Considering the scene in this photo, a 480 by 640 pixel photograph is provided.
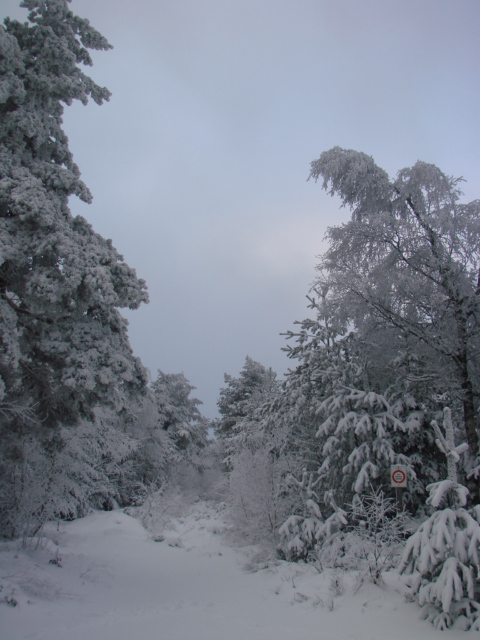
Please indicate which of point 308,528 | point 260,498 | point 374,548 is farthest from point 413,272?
point 260,498

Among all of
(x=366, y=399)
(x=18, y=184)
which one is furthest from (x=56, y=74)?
(x=366, y=399)

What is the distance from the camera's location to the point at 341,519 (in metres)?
9.64

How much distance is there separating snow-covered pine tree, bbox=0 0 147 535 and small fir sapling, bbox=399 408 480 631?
5485mm

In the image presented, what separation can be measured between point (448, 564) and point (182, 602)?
615cm

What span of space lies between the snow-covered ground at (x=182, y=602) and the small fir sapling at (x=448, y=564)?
0.76ft

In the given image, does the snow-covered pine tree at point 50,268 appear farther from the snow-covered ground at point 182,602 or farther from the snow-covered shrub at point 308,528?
the snow-covered shrub at point 308,528

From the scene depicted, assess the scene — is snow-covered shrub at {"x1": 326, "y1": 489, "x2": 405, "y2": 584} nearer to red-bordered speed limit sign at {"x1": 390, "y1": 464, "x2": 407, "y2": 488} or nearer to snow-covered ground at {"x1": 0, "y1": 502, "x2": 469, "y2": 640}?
snow-covered ground at {"x1": 0, "y1": 502, "x2": 469, "y2": 640}

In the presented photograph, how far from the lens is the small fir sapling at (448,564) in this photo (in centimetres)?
476

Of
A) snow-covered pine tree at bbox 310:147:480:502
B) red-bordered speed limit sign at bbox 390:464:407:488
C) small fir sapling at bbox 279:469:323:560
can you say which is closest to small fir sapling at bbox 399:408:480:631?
red-bordered speed limit sign at bbox 390:464:407:488

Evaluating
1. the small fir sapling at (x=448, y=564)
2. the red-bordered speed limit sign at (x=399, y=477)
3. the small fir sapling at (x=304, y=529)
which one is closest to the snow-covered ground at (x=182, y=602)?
the small fir sapling at (x=448, y=564)

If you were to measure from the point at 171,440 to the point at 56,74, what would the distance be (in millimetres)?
27245

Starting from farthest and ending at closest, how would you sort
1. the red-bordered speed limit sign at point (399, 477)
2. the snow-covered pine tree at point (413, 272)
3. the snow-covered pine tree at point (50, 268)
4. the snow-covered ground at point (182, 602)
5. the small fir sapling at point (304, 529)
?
1. the small fir sapling at point (304, 529)
2. the snow-covered pine tree at point (413, 272)
3. the red-bordered speed limit sign at point (399, 477)
4. the snow-covered pine tree at point (50, 268)
5. the snow-covered ground at point (182, 602)

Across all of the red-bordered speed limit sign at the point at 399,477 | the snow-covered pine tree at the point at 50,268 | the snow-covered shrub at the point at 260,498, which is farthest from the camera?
the snow-covered shrub at the point at 260,498

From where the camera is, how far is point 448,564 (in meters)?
4.84
